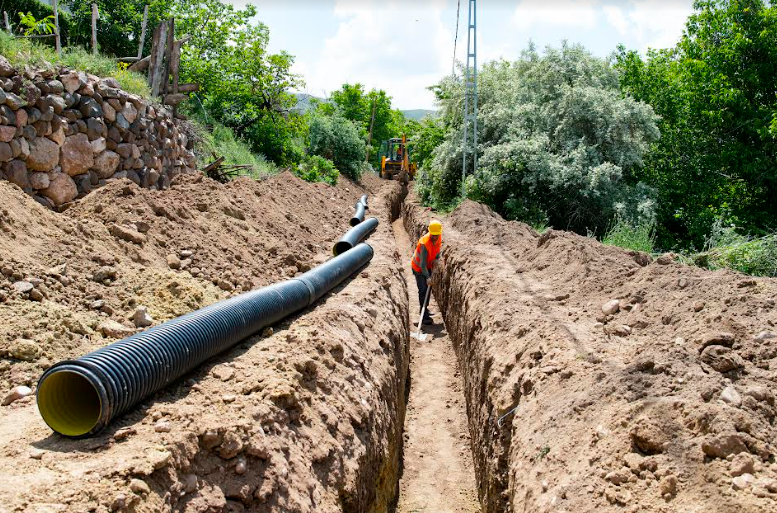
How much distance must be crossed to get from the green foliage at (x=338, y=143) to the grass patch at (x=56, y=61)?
16456 mm

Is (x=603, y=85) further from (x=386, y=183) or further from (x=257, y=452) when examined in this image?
(x=386, y=183)

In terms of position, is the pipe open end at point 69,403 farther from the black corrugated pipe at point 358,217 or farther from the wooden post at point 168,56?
the black corrugated pipe at point 358,217

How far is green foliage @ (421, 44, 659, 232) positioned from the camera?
556 inches

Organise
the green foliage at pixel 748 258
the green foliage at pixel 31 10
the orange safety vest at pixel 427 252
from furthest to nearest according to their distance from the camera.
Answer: the green foliage at pixel 31 10 → the orange safety vest at pixel 427 252 → the green foliage at pixel 748 258

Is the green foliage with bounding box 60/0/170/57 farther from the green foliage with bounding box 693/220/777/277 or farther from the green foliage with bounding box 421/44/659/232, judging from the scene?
the green foliage with bounding box 693/220/777/277

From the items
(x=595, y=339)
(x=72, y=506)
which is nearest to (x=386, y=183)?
(x=595, y=339)

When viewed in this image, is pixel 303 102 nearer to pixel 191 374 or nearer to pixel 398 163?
pixel 398 163

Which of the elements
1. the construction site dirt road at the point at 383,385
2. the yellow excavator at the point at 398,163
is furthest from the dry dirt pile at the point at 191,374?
the yellow excavator at the point at 398,163

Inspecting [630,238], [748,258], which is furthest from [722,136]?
[748,258]

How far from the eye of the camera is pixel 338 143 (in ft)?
93.9

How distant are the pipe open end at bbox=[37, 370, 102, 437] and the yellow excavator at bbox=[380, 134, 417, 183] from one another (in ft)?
107

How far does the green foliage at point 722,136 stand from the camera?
1495 cm

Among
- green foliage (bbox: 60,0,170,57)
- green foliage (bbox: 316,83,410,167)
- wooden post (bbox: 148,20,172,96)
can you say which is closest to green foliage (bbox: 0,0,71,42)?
green foliage (bbox: 60,0,170,57)

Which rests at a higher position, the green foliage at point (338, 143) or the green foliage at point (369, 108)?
the green foliage at point (369, 108)
